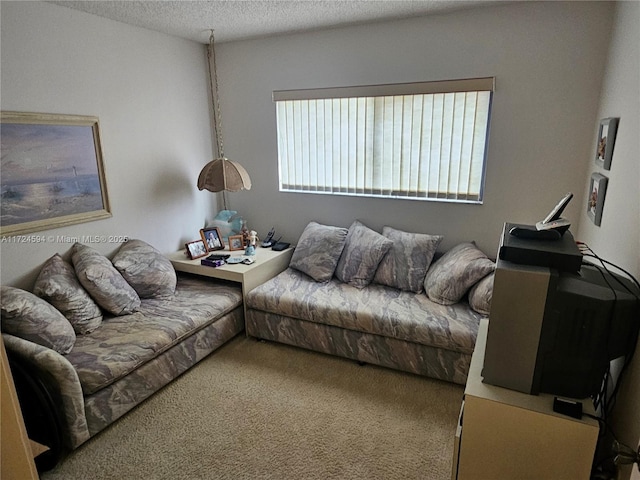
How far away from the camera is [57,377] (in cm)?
186

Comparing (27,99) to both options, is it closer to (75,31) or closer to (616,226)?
(75,31)

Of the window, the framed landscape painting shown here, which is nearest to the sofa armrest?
the framed landscape painting

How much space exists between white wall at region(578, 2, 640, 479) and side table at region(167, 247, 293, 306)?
7.54 feet

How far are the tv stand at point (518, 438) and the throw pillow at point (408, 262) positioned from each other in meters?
1.46

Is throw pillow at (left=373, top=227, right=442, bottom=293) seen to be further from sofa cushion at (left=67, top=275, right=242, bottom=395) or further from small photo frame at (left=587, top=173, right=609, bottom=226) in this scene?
sofa cushion at (left=67, top=275, right=242, bottom=395)

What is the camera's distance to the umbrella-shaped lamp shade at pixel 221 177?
3227mm

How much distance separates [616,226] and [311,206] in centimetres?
241

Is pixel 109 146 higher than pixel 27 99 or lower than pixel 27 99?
lower

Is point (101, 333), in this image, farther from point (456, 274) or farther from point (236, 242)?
point (456, 274)

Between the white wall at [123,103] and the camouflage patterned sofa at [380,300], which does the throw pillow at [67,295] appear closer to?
the white wall at [123,103]

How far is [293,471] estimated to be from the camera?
188 cm

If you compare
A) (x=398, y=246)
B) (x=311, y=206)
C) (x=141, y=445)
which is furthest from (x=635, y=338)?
(x=311, y=206)

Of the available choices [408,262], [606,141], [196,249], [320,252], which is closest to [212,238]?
[196,249]

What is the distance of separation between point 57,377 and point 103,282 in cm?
81
